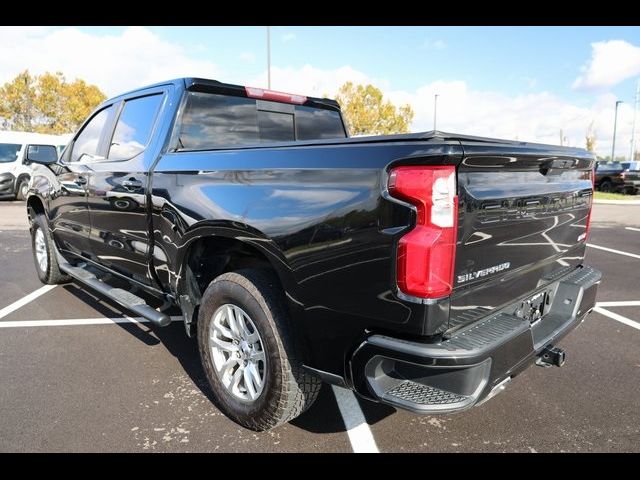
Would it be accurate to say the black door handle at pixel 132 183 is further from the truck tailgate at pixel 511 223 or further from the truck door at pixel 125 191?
the truck tailgate at pixel 511 223

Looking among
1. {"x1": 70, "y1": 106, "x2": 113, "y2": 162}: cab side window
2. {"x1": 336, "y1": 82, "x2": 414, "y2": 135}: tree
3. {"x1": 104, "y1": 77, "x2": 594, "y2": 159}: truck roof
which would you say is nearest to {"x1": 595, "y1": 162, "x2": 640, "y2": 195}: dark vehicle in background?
{"x1": 336, "y1": 82, "x2": 414, "y2": 135}: tree

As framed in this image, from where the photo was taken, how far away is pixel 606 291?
18.1 feet

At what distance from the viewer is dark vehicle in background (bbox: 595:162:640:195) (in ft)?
78.4

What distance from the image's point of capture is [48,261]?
17.6ft

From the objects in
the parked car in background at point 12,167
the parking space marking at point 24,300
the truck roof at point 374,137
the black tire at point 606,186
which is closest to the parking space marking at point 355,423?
the truck roof at point 374,137

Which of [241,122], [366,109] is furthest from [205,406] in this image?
[366,109]

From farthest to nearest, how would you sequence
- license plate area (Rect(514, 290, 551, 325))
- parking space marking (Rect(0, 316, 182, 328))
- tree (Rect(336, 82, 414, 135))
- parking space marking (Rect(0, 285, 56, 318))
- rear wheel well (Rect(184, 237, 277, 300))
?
1. tree (Rect(336, 82, 414, 135))
2. parking space marking (Rect(0, 285, 56, 318))
3. parking space marking (Rect(0, 316, 182, 328))
4. rear wheel well (Rect(184, 237, 277, 300))
5. license plate area (Rect(514, 290, 551, 325))

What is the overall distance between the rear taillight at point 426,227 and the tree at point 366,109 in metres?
35.2

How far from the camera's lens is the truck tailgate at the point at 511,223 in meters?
1.99

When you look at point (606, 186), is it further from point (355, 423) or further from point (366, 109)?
point (355, 423)

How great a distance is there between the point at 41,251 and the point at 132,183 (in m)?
3.13

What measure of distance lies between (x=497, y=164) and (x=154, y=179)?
2.15 meters

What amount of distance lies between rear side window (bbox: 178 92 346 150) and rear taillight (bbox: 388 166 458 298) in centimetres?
173

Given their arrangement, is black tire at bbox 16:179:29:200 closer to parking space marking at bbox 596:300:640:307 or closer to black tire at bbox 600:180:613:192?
parking space marking at bbox 596:300:640:307
